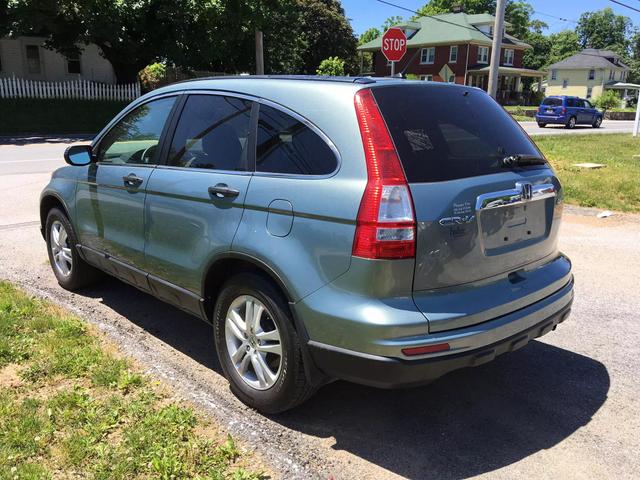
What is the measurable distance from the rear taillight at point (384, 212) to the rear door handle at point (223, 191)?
0.85m

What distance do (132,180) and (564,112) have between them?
3291 cm

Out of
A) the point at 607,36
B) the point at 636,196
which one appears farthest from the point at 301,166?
the point at 607,36

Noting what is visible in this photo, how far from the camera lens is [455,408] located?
338 cm

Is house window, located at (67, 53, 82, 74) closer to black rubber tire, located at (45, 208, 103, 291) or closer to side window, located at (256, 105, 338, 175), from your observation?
black rubber tire, located at (45, 208, 103, 291)

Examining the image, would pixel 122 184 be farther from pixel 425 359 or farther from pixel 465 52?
pixel 465 52

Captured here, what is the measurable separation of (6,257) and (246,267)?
424 cm

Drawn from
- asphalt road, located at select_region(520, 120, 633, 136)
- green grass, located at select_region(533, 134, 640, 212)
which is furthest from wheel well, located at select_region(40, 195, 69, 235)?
asphalt road, located at select_region(520, 120, 633, 136)

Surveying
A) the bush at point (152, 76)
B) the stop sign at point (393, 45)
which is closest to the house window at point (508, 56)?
the bush at point (152, 76)

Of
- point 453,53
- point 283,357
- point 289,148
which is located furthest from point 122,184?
point 453,53

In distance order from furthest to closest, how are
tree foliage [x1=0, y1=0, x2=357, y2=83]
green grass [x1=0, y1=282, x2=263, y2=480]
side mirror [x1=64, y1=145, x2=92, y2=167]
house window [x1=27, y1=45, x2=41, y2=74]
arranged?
house window [x1=27, y1=45, x2=41, y2=74] < tree foliage [x1=0, y1=0, x2=357, y2=83] < side mirror [x1=64, y1=145, x2=92, y2=167] < green grass [x1=0, y1=282, x2=263, y2=480]

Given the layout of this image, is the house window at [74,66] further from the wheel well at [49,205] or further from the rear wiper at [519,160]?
the rear wiper at [519,160]

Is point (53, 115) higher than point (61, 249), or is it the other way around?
point (53, 115)

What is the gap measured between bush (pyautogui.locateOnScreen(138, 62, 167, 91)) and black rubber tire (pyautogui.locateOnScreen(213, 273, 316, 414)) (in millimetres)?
30221

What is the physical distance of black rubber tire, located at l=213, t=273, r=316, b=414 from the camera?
9.68ft
